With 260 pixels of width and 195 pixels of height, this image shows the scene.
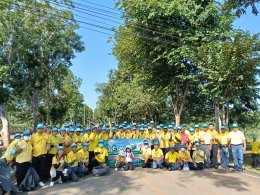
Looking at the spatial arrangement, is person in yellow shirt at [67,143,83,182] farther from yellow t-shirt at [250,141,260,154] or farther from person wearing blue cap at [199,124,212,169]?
yellow t-shirt at [250,141,260,154]

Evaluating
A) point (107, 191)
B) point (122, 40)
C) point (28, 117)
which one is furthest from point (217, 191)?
point (28, 117)

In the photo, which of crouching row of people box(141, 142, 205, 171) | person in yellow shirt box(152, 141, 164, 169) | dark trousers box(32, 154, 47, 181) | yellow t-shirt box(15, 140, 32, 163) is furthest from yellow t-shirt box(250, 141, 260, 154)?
yellow t-shirt box(15, 140, 32, 163)

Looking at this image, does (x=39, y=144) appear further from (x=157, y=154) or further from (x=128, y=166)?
(x=157, y=154)

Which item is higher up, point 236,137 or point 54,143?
point 236,137

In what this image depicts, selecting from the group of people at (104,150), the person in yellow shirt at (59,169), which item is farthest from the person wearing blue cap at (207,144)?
the person in yellow shirt at (59,169)

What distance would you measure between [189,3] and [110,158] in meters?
10.8

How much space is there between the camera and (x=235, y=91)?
17.8m

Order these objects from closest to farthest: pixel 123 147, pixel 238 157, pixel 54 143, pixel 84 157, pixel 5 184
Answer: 1. pixel 5 184
2. pixel 54 143
3. pixel 84 157
4. pixel 238 157
5. pixel 123 147

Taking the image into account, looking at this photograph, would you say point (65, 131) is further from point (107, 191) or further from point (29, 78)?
point (29, 78)

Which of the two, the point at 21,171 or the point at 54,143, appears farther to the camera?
the point at 54,143

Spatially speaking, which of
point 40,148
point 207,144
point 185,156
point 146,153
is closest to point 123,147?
point 146,153

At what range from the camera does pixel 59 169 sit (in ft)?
40.3

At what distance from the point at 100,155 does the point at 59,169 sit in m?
2.41

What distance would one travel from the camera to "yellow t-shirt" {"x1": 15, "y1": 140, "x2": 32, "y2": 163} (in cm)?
1137
